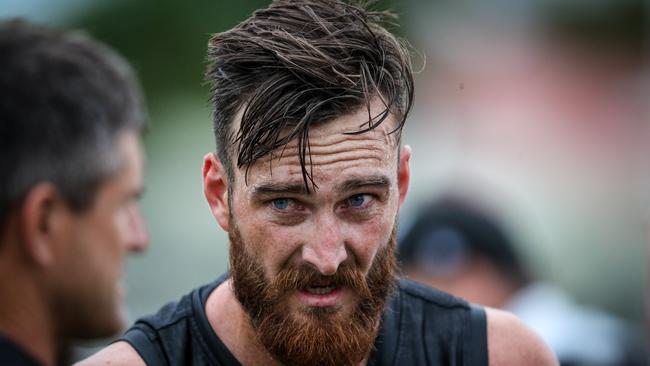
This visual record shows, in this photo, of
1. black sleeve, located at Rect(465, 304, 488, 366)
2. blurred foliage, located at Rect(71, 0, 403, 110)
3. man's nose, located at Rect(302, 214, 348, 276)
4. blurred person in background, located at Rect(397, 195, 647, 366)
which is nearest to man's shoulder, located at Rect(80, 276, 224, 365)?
man's nose, located at Rect(302, 214, 348, 276)

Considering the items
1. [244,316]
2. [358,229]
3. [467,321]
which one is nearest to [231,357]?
[244,316]

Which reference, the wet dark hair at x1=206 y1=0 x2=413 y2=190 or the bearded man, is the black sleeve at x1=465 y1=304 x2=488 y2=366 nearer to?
the bearded man

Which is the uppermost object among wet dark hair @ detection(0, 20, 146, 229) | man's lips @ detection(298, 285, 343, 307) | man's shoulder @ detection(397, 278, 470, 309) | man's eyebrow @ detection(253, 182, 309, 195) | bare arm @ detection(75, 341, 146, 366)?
wet dark hair @ detection(0, 20, 146, 229)

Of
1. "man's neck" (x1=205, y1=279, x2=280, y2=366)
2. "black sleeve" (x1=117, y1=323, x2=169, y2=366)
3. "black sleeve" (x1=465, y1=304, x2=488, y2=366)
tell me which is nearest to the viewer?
"black sleeve" (x1=117, y1=323, x2=169, y2=366)

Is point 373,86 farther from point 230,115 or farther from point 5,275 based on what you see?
point 5,275

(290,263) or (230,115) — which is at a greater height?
(230,115)

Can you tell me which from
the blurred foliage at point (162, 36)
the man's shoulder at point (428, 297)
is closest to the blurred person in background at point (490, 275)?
the man's shoulder at point (428, 297)

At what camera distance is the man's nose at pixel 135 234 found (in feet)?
11.0

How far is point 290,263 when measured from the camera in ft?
11.5

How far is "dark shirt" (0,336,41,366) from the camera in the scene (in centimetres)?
288

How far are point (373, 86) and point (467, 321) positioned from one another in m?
1.05

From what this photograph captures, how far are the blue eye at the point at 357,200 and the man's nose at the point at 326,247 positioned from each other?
11cm

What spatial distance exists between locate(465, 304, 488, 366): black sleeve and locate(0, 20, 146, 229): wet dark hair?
5.12 feet

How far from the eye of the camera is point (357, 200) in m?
3.58
